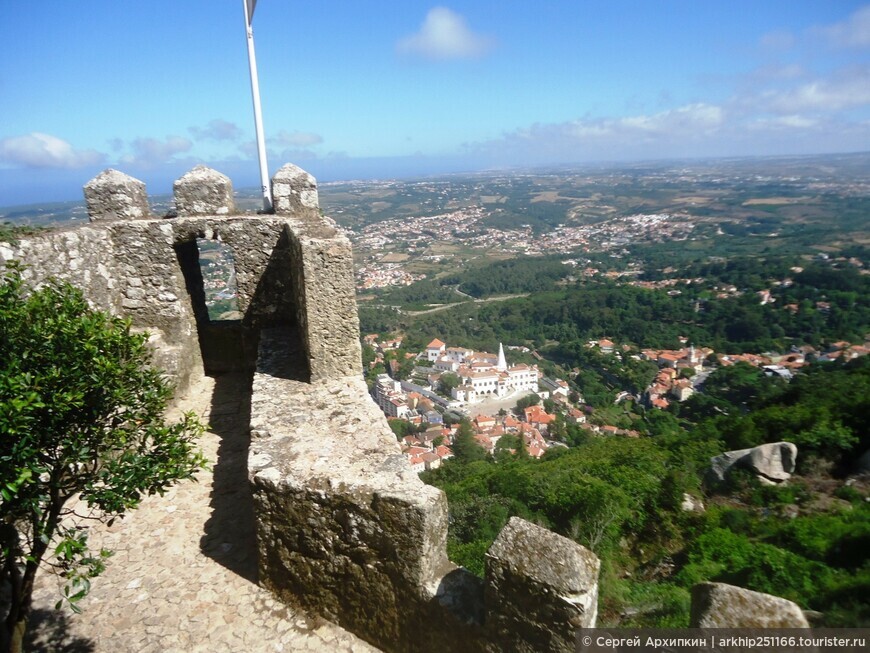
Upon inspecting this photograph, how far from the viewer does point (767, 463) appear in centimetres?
784

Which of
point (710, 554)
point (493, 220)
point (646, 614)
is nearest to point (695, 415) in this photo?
point (710, 554)

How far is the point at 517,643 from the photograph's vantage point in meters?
2.70

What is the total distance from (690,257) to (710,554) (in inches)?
2813

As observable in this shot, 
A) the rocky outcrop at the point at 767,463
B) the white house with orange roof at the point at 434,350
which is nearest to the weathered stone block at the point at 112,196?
the rocky outcrop at the point at 767,463

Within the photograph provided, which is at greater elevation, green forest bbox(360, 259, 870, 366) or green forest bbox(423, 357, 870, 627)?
green forest bbox(423, 357, 870, 627)

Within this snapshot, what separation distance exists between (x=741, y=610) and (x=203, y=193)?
6.62 meters

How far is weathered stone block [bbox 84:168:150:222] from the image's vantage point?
20.0 ft

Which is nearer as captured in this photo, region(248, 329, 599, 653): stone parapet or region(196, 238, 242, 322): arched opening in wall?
region(248, 329, 599, 653): stone parapet

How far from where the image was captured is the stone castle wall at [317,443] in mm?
2713

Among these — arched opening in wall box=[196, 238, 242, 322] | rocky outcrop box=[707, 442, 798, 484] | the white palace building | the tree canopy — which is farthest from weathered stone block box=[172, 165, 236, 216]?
the white palace building

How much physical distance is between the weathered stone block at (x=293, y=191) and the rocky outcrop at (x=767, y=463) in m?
7.65

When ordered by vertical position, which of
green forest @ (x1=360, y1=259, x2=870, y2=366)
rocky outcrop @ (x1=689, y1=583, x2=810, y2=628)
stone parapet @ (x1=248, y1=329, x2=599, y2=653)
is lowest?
green forest @ (x1=360, y1=259, x2=870, y2=366)

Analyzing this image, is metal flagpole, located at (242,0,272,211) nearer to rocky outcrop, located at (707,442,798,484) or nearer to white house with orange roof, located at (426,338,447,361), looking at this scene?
rocky outcrop, located at (707,442,798,484)

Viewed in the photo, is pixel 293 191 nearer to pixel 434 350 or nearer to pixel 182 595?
pixel 182 595
